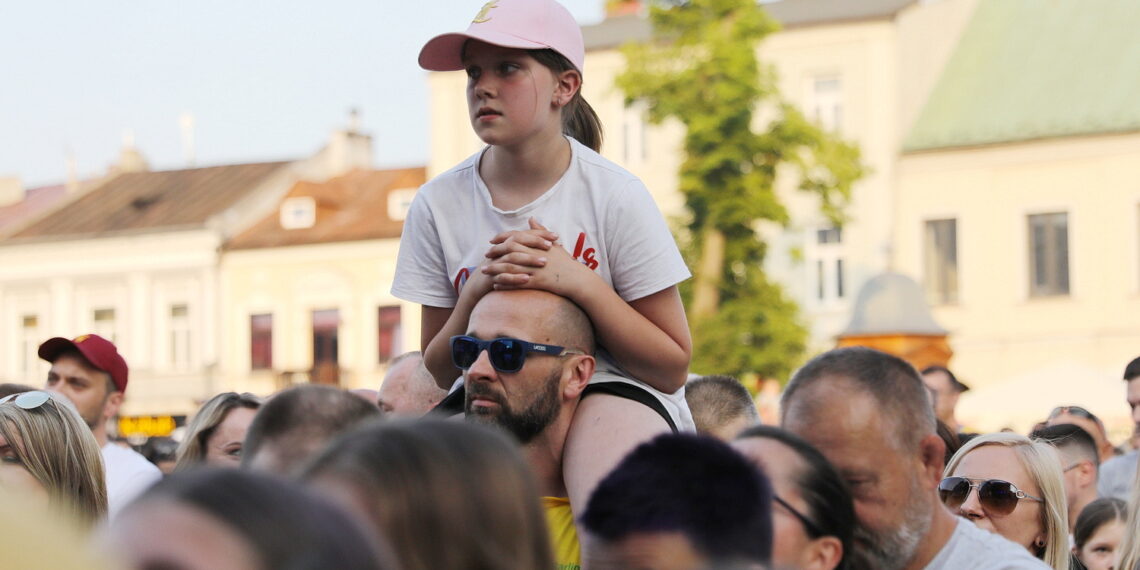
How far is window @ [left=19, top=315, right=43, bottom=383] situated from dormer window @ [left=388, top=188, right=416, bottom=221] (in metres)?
10.9

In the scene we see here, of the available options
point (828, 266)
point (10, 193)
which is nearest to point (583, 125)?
point (828, 266)

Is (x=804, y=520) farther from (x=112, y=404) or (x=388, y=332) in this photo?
(x=388, y=332)

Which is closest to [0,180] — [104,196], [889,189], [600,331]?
[104,196]

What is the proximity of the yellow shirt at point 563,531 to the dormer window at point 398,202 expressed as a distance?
40.3m

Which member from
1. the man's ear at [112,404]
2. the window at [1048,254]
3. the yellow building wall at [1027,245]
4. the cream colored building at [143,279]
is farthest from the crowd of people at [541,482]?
the cream colored building at [143,279]

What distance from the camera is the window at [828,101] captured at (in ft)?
124

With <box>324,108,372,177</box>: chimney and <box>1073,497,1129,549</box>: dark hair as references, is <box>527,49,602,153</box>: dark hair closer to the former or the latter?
<box>1073,497,1129,549</box>: dark hair

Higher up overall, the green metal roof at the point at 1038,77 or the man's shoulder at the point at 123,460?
the green metal roof at the point at 1038,77

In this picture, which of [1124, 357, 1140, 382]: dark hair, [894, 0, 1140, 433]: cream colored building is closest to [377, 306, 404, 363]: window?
[894, 0, 1140, 433]: cream colored building

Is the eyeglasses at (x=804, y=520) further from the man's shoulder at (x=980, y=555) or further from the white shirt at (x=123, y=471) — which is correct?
the white shirt at (x=123, y=471)

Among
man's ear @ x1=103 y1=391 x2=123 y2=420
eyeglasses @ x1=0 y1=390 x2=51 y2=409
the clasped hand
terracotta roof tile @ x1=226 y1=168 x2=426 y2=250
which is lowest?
man's ear @ x1=103 y1=391 x2=123 y2=420

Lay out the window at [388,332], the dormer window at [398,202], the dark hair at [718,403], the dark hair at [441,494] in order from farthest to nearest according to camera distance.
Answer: the dormer window at [398,202]
the window at [388,332]
the dark hair at [718,403]
the dark hair at [441,494]

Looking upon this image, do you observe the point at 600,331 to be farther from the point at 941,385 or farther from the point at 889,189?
the point at 889,189

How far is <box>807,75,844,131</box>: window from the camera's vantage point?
37.8 meters
